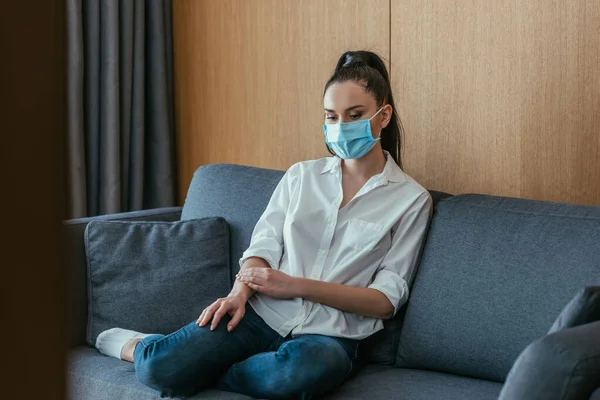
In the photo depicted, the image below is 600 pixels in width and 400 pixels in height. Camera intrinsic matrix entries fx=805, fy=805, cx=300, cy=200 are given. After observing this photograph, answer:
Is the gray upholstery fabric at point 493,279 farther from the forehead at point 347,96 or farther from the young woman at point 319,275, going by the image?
the forehead at point 347,96

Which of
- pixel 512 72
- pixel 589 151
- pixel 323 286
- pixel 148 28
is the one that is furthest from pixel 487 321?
pixel 148 28

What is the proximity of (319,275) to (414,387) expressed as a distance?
1.32 feet

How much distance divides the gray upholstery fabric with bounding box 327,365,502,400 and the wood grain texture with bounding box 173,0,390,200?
104cm

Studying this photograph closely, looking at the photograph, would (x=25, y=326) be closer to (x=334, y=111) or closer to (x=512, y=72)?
(x=334, y=111)

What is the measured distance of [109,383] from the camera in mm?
1848

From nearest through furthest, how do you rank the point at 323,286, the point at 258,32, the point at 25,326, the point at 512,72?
the point at 25,326 < the point at 323,286 < the point at 512,72 < the point at 258,32

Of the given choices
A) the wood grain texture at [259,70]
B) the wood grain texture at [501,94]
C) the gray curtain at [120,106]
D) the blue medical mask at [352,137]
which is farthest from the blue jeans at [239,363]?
the gray curtain at [120,106]

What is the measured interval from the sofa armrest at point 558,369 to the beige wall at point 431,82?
0.97m

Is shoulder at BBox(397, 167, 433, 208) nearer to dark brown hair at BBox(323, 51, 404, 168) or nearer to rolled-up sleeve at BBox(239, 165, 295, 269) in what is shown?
dark brown hair at BBox(323, 51, 404, 168)

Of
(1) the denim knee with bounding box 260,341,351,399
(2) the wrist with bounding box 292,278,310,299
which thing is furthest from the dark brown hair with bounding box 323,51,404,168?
(1) the denim knee with bounding box 260,341,351,399

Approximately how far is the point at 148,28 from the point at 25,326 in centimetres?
299

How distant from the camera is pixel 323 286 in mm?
1900

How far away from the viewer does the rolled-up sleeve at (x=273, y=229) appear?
80.9 inches

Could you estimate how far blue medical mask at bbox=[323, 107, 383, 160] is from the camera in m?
2.05
